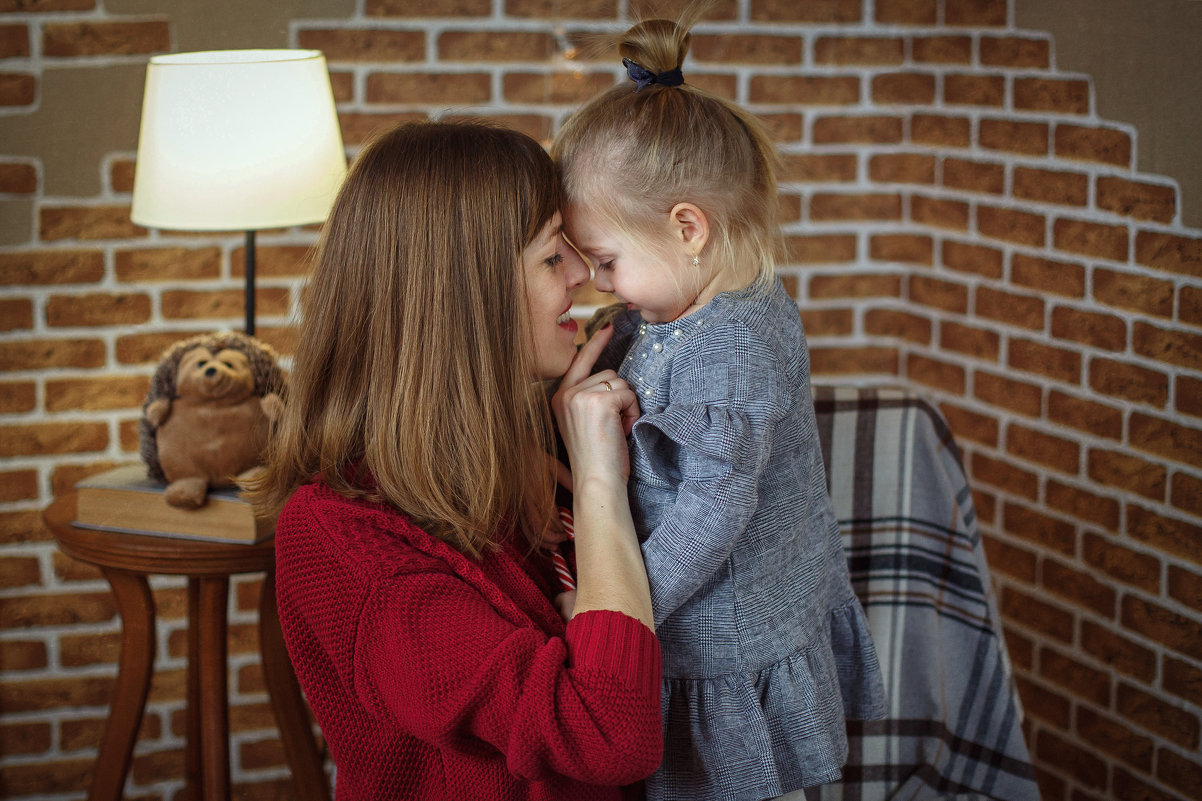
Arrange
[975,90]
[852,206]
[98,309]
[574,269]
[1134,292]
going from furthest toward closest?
[852,206] < [975,90] < [98,309] < [1134,292] < [574,269]

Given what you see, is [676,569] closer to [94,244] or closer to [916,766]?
[916,766]

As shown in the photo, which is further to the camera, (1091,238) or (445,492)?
(1091,238)

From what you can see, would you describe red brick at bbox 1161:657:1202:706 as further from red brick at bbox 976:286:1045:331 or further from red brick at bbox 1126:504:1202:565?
red brick at bbox 976:286:1045:331

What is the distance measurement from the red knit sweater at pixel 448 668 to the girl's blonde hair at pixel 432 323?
61 mm

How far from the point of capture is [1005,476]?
7.51 ft

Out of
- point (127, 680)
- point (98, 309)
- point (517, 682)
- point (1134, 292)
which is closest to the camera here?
point (517, 682)

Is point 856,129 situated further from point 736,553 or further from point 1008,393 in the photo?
point 736,553

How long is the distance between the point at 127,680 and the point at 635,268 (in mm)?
1126

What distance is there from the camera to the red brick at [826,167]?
8.26 ft

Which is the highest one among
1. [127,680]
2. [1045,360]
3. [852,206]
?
[852,206]

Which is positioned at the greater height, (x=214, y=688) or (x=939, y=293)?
(x=939, y=293)

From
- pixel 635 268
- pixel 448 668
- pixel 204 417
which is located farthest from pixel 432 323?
pixel 204 417

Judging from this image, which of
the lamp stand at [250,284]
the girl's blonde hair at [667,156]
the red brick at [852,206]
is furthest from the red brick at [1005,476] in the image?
the lamp stand at [250,284]

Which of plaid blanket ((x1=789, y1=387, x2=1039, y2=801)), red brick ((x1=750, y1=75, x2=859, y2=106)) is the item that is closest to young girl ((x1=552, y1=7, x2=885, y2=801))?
plaid blanket ((x1=789, y1=387, x2=1039, y2=801))
